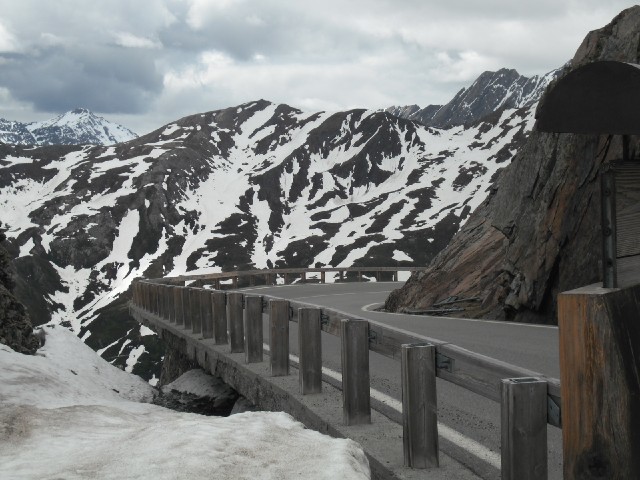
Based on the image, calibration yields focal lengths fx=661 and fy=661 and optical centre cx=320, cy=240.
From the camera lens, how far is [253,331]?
7.46m

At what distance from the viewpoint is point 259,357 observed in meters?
7.50

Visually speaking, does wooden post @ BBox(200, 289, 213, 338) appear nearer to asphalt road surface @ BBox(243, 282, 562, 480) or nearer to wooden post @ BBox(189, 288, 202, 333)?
wooden post @ BBox(189, 288, 202, 333)

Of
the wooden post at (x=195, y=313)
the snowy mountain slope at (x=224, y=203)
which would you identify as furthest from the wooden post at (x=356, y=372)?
the snowy mountain slope at (x=224, y=203)

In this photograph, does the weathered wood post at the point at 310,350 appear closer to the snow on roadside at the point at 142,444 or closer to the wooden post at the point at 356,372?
the wooden post at the point at 356,372

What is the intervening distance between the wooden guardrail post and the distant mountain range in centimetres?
6285

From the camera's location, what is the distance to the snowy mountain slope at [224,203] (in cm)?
8919

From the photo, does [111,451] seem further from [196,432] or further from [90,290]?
[90,290]

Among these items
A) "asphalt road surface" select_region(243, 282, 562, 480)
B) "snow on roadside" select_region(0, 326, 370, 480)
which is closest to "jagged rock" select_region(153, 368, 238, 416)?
"asphalt road surface" select_region(243, 282, 562, 480)

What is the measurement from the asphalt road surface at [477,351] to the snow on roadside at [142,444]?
1.08 metres

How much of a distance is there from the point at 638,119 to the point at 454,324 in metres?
10.4

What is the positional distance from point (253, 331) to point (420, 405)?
382cm

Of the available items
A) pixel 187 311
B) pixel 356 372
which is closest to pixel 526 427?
pixel 356 372

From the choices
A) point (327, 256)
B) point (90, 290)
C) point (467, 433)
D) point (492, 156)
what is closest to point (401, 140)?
point (492, 156)

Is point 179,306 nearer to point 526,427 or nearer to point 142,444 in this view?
point 142,444
